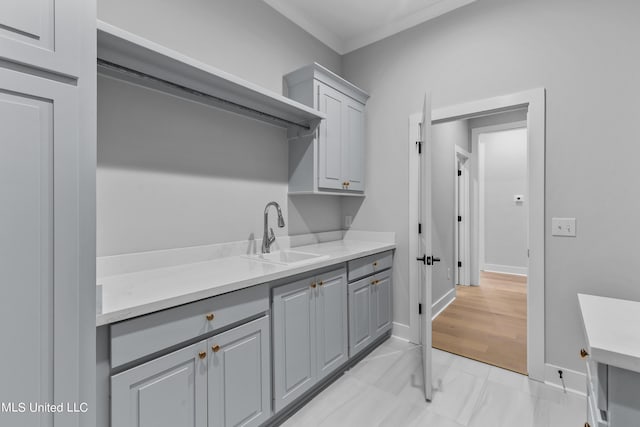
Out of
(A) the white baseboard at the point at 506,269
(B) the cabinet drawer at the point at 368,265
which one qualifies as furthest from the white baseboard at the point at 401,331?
(A) the white baseboard at the point at 506,269

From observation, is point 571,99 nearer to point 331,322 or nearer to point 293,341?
point 331,322

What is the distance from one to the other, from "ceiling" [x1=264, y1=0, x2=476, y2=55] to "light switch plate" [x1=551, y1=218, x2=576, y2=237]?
1.81m

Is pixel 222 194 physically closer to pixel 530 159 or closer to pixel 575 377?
pixel 530 159

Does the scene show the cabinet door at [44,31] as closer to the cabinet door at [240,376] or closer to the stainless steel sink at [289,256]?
the cabinet door at [240,376]

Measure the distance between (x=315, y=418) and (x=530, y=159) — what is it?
2.23m

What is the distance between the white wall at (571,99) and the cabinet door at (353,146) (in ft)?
2.28

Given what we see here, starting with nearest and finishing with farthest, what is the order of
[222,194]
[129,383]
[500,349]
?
1. [129,383]
2. [222,194]
3. [500,349]

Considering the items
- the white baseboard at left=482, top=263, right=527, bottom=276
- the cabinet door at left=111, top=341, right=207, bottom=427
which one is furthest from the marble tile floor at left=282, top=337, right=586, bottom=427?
the white baseboard at left=482, top=263, right=527, bottom=276

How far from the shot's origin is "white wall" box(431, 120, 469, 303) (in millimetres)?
3367

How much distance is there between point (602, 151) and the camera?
1840mm

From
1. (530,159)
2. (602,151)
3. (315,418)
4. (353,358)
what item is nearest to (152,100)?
(315,418)

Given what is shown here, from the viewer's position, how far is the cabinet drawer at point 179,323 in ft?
3.37

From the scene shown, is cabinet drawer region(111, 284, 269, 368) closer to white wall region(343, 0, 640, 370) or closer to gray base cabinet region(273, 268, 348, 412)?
gray base cabinet region(273, 268, 348, 412)

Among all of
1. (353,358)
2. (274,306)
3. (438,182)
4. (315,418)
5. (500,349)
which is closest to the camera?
(274,306)
